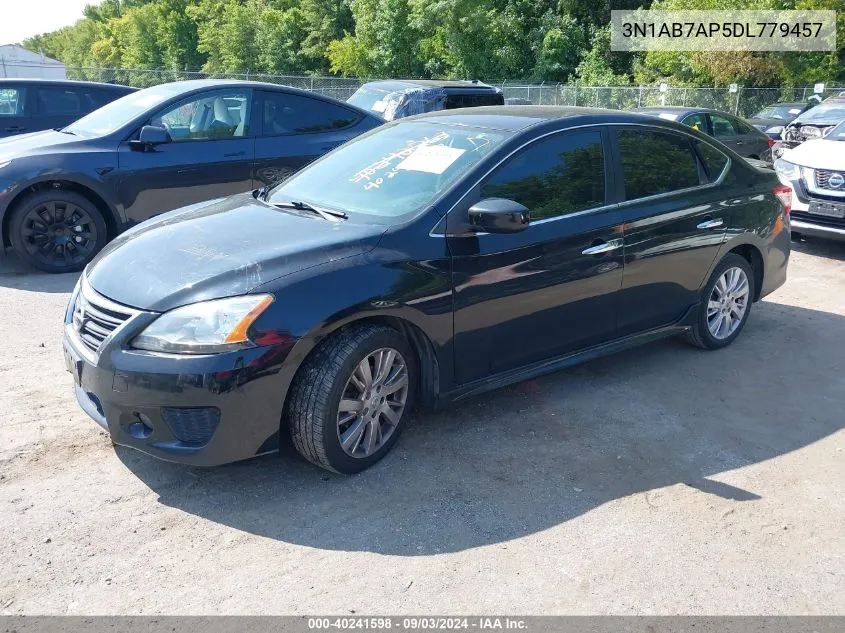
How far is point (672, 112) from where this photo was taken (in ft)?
39.7

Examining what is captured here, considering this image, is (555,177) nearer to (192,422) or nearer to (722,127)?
(192,422)

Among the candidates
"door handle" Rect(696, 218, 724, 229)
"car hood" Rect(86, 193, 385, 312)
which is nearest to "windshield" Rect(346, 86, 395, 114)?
"door handle" Rect(696, 218, 724, 229)

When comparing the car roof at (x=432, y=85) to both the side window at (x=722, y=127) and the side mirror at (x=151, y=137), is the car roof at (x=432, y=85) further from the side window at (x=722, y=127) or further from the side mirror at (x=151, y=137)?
the side mirror at (x=151, y=137)

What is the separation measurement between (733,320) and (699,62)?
2877 cm

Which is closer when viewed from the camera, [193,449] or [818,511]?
[193,449]

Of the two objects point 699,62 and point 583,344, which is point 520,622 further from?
point 699,62

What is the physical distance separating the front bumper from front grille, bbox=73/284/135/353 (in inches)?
4.6

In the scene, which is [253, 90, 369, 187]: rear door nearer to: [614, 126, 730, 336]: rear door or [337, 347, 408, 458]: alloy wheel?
[614, 126, 730, 336]: rear door

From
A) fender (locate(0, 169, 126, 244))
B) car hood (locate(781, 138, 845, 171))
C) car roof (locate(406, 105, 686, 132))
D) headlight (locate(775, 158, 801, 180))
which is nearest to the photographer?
car roof (locate(406, 105, 686, 132))

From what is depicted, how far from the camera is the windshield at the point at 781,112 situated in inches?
837

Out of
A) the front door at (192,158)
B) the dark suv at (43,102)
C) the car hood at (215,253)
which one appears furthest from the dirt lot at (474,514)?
the dark suv at (43,102)

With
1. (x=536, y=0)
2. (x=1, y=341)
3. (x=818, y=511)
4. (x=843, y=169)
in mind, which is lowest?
(x=818, y=511)

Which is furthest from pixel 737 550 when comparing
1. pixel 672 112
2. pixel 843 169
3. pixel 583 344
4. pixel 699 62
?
pixel 699 62

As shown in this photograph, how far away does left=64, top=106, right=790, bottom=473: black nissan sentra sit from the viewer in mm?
3314
